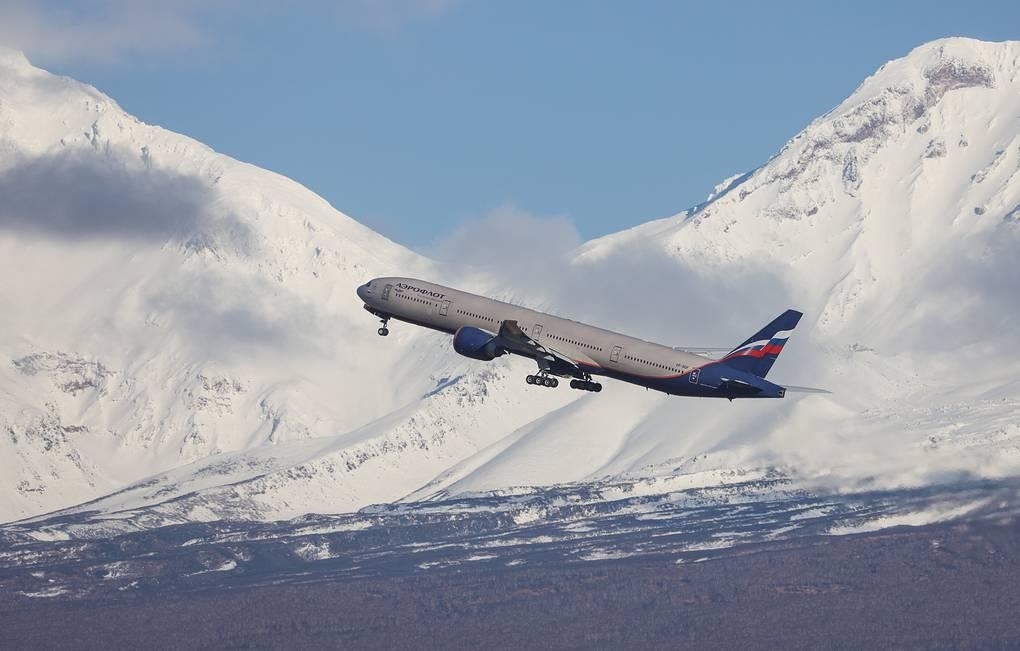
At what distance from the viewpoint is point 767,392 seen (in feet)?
648
